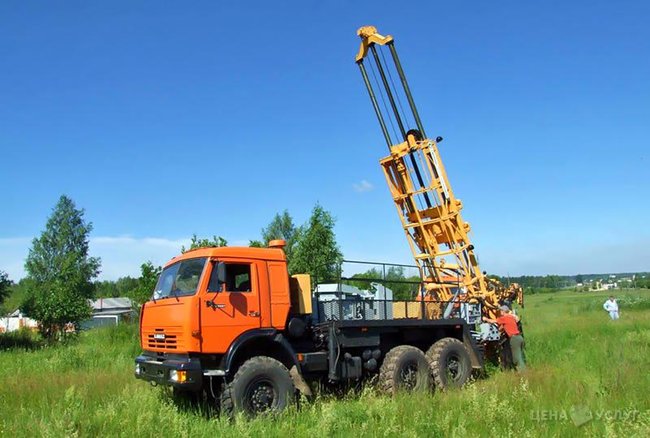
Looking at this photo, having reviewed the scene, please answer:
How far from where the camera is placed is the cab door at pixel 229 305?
27.8ft

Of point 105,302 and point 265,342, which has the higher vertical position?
point 105,302

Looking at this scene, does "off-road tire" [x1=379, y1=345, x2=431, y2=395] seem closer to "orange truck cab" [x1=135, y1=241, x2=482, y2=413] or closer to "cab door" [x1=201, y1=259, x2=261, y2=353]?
"orange truck cab" [x1=135, y1=241, x2=482, y2=413]

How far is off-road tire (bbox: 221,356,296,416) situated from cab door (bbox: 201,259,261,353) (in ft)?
1.70

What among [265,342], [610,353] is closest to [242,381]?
[265,342]

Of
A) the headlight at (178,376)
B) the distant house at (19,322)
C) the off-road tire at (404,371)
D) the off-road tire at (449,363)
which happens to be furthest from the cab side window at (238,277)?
the distant house at (19,322)

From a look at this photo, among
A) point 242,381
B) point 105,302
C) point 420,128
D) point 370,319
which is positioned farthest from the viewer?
point 105,302

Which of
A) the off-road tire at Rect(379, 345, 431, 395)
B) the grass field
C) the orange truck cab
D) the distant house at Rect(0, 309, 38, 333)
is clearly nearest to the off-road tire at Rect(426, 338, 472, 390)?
the orange truck cab

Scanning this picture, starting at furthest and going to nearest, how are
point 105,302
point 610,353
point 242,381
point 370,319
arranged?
point 105,302 < point 610,353 < point 370,319 < point 242,381

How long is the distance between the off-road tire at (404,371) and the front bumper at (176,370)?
134 inches

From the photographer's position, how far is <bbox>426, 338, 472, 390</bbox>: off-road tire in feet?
35.8

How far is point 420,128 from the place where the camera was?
1338 cm

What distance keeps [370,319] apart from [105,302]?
72785 millimetres

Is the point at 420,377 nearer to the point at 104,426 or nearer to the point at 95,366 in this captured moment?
the point at 104,426

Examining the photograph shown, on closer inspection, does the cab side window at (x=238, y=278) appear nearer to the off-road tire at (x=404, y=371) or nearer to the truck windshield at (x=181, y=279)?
the truck windshield at (x=181, y=279)
